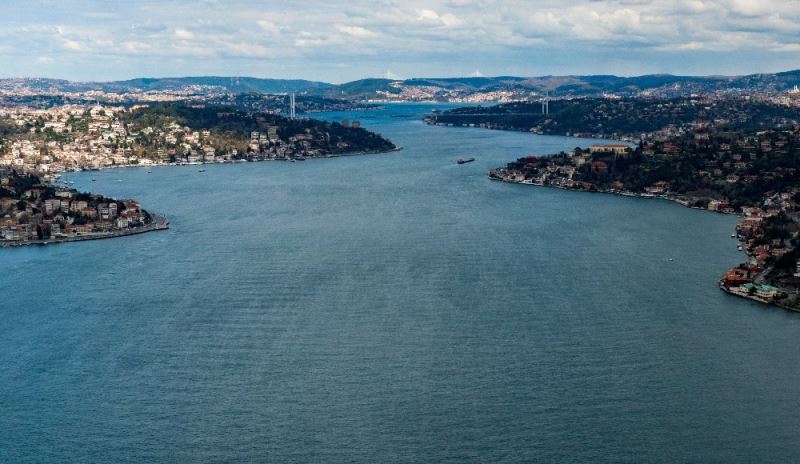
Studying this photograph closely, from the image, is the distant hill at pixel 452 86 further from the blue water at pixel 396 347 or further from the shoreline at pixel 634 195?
the blue water at pixel 396 347

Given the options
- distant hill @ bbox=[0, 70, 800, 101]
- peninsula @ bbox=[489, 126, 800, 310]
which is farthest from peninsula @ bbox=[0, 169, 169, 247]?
distant hill @ bbox=[0, 70, 800, 101]

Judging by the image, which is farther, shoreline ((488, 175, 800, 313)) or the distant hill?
the distant hill

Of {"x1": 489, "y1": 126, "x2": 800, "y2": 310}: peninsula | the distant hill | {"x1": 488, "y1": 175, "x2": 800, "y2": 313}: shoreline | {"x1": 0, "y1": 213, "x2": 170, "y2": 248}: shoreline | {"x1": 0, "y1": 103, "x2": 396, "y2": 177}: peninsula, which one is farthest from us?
the distant hill

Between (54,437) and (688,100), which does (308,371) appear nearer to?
(54,437)

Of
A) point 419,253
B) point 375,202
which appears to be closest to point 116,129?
point 375,202

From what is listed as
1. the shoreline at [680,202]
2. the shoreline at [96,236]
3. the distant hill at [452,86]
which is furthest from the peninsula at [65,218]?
the distant hill at [452,86]

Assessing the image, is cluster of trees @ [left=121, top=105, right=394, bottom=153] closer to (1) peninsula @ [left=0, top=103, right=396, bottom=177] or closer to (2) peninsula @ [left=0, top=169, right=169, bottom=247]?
(1) peninsula @ [left=0, top=103, right=396, bottom=177]

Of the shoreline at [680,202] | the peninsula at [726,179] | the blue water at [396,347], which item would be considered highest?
the peninsula at [726,179]
